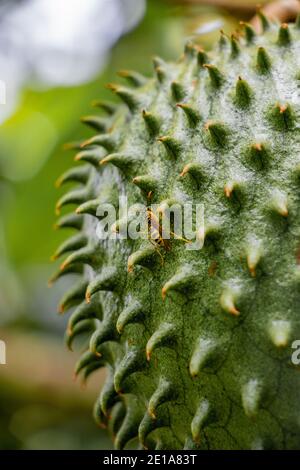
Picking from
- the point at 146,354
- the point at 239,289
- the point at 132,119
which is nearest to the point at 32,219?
the point at 132,119

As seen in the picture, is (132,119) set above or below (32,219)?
above

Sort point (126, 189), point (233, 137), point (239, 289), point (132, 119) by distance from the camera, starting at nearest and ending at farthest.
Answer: point (239, 289)
point (233, 137)
point (126, 189)
point (132, 119)

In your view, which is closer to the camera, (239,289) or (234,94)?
(239,289)

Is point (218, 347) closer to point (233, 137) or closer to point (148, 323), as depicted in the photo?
point (148, 323)

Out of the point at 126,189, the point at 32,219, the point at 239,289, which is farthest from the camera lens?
the point at 32,219

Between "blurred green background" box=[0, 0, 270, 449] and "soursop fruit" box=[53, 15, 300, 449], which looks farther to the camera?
"blurred green background" box=[0, 0, 270, 449]

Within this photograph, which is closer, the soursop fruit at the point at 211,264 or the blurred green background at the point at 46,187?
the soursop fruit at the point at 211,264

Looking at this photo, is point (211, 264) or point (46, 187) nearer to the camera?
point (211, 264)
